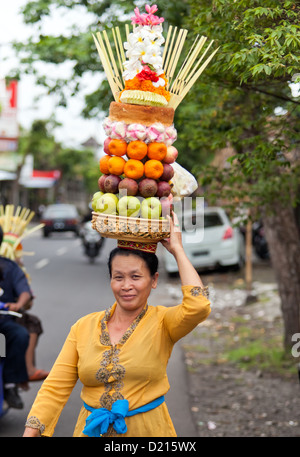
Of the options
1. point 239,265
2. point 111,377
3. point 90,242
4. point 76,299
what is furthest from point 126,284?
point 90,242

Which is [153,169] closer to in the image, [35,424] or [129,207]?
[129,207]

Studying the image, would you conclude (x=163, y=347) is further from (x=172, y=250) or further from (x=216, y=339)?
(x=216, y=339)

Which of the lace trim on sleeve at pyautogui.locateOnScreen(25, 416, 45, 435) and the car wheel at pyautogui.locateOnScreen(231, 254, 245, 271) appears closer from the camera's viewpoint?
the lace trim on sleeve at pyautogui.locateOnScreen(25, 416, 45, 435)

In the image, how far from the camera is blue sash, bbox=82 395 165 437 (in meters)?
2.81

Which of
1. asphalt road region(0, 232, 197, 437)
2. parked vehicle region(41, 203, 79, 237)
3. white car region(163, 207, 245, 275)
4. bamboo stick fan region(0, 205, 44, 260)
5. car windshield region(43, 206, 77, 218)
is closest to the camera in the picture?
asphalt road region(0, 232, 197, 437)

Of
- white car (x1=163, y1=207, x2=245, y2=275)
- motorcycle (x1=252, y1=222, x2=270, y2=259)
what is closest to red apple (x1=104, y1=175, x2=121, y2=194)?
white car (x1=163, y1=207, x2=245, y2=275)

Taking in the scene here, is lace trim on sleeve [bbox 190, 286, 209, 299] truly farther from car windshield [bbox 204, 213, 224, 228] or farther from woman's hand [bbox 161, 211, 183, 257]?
car windshield [bbox 204, 213, 224, 228]

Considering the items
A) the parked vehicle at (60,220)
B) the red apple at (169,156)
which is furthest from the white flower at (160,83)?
the parked vehicle at (60,220)

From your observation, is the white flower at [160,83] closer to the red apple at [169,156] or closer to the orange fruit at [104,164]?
the red apple at [169,156]

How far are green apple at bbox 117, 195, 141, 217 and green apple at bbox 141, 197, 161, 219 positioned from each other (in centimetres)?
3

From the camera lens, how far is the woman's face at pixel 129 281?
2.96 metres

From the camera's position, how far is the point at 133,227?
110 inches

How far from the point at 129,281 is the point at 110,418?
2.03 ft

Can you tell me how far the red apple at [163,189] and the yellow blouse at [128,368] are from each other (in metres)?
0.46
